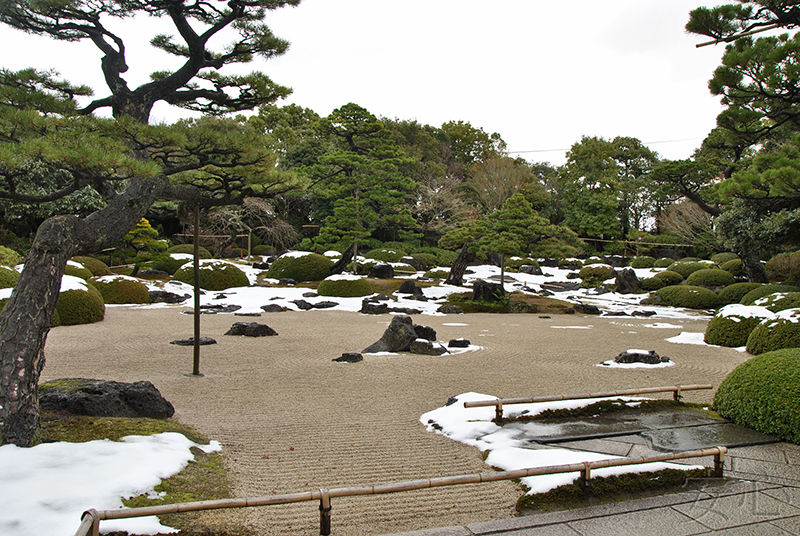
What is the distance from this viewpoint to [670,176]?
998 inches

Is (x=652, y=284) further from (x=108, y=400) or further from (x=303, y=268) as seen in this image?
(x=108, y=400)

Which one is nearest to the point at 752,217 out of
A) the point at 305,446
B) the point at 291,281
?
the point at 291,281

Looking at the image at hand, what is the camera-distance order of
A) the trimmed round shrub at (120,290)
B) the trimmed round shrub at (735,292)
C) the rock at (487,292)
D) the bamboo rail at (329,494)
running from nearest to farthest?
the bamboo rail at (329,494)
the trimmed round shrub at (120,290)
the rock at (487,292)
the trimmed round shrub at (735,292)

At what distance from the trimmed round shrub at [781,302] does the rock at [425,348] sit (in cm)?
675

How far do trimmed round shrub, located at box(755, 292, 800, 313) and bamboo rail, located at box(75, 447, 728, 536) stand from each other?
863 centimetres

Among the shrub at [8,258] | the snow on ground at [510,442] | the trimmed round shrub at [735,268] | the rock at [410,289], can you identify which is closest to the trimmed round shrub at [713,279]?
the trimmed round shrub at [735,268]

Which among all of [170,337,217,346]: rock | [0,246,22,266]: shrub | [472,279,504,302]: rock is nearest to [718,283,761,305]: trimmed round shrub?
[472,279,504,302]: rock

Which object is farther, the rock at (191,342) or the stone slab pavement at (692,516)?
the rock at (191,342)

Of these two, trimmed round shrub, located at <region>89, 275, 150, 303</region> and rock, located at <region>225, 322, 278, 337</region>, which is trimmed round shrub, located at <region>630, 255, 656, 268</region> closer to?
rock, located at <region>225, 322, 278, 337</region>

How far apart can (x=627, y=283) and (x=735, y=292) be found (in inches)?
219

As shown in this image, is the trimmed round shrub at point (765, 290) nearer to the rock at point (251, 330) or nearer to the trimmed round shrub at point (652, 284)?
the trimmed round shrub at point (652, 284)

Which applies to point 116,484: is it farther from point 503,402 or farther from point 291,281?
point 291,281

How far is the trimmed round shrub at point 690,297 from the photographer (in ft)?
56.4

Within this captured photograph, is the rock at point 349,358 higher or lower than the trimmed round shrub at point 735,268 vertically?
lower
